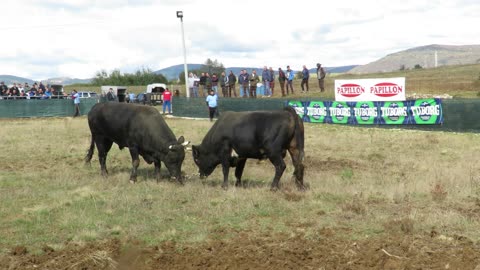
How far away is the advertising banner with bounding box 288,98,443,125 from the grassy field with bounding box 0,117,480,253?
7.01 metres

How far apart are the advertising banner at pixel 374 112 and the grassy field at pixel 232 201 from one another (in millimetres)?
7007

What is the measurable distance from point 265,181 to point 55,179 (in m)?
5.06

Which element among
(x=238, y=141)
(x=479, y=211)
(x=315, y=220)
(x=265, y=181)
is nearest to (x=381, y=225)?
(x=315, y=220)

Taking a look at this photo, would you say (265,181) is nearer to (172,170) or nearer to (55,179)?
(172,170)

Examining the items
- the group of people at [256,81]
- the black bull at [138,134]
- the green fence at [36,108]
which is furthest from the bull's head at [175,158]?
the green fence at [36,108]

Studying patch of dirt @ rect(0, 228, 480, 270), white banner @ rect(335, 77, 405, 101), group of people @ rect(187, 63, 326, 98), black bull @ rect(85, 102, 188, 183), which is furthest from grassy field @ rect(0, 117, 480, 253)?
group of people @ rect(187, 63, 326, 98)

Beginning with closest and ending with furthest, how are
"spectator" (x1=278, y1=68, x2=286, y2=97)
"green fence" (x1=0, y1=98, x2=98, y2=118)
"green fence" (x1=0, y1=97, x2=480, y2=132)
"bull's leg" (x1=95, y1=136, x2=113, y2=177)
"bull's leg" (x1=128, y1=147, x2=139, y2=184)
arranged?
"bull's leg" (x1=128, y1=147, x2=139, y2=184)
"bull's leg" (x1=95, y1=136, x2=113, y2=177)
"green fence" (x1=0, y1=97, x2=480, y2=132)
"spectator" (x1=278, y1=68, x2=286, y2=97)
"green fence" (x1=0, y1=98, x2=98, y2=118)

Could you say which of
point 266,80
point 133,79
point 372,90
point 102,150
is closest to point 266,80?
point 266,80

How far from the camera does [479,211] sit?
9.28m

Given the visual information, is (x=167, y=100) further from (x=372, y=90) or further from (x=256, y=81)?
(x=372, y=90)

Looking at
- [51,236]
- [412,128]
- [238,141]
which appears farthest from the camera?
[412,128]

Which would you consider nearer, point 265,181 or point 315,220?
point 315,220

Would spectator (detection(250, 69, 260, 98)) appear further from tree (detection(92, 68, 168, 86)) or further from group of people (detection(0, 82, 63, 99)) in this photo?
tree (detection(92, 68, 168, 86))

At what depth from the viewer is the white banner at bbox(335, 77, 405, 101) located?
2591cm
